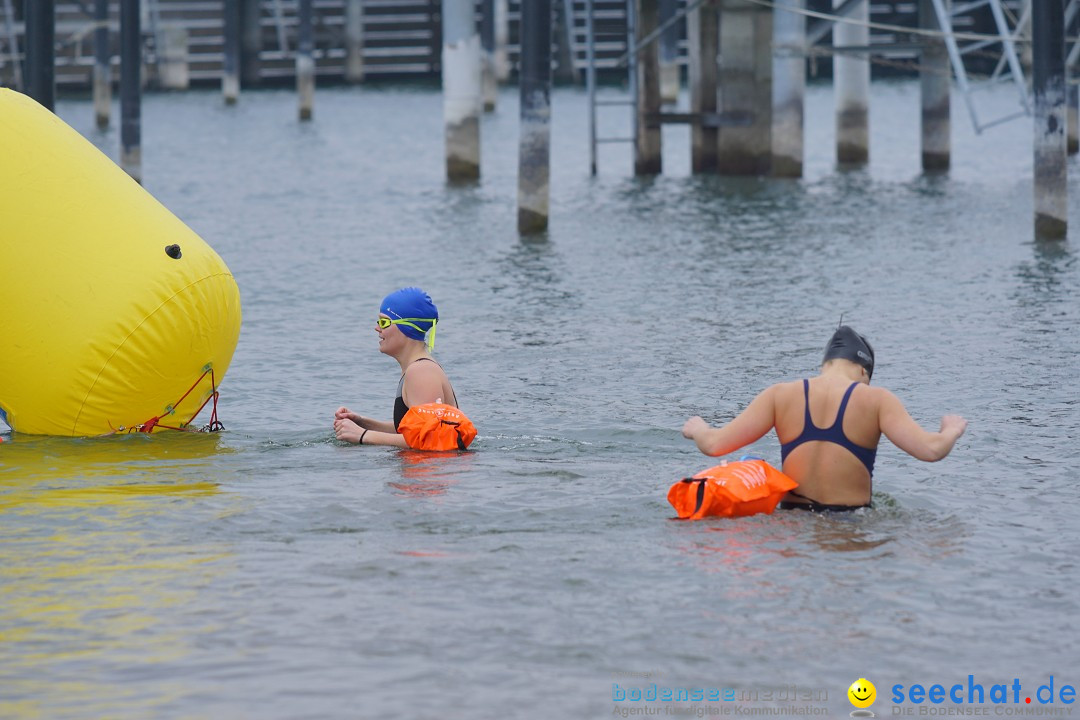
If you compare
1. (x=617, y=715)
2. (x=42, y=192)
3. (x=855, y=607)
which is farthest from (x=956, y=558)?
(x=42, y=192)

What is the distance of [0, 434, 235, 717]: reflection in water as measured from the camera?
602cm

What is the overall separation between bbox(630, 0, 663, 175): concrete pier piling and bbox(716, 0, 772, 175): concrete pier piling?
1167mm

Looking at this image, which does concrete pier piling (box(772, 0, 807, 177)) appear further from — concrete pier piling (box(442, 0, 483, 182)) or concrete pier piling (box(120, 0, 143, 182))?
concrete pier piling (box(120, 0, 143, 182))

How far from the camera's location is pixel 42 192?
9.39m

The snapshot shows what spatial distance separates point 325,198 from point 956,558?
20028mm

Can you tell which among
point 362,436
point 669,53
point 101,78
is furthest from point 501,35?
point 362,436

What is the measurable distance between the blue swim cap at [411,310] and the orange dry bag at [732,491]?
2.00 metres

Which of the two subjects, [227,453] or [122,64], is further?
[122,64]

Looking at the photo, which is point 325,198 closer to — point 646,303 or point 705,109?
point 705,109

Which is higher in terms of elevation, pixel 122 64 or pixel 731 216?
pixel 122 64

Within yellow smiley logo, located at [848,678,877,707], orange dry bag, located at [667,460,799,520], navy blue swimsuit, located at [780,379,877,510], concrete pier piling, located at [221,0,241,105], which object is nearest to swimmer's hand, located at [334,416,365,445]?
orange dry bag, located at [667,460,799,520]

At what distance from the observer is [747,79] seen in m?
25.9

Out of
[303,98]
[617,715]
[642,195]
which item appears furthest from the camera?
[303,98]

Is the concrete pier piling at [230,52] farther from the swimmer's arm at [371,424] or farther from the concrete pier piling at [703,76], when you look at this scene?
the swimmer's arm at [371,424]
